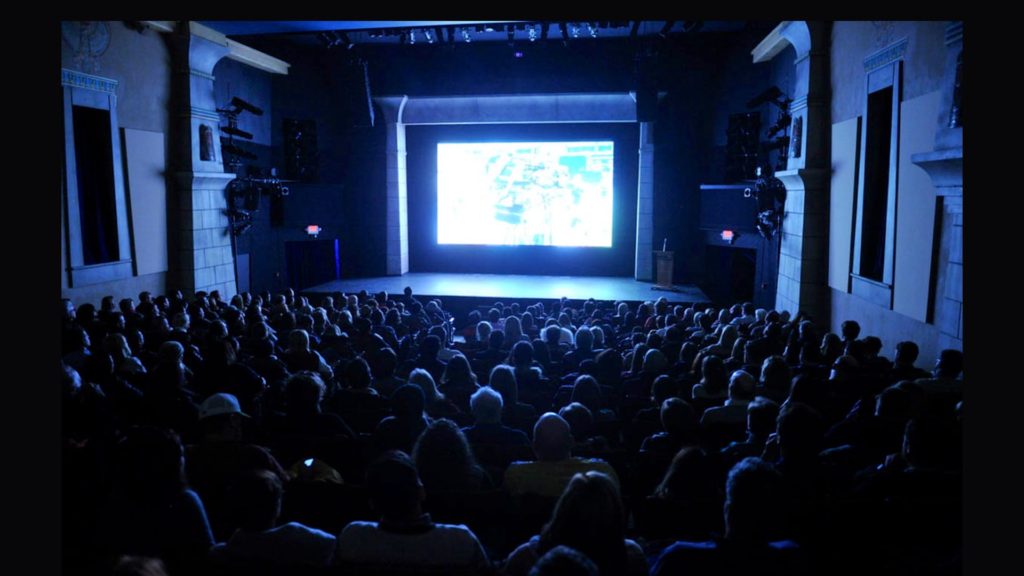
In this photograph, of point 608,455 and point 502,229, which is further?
point 502,229

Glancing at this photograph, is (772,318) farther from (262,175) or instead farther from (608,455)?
(262,175)

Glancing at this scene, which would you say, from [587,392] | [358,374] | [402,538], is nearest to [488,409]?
[587,392]

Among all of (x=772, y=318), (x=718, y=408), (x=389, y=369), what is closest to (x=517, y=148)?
(x=772, y=318)

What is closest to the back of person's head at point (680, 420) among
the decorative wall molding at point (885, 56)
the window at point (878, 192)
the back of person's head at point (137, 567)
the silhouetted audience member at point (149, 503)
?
the silhouetted audience member at point (149, 503)

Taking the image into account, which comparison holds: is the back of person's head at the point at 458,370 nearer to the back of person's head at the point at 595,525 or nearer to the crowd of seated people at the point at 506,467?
the crowd of seated people at the point at 506,467

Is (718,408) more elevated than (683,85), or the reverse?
(683,85)

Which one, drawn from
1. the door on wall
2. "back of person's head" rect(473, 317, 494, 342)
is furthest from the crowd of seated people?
the door on wall

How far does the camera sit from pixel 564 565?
1973 millimetres

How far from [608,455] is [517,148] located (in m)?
15.6

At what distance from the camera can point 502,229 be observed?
766 inches

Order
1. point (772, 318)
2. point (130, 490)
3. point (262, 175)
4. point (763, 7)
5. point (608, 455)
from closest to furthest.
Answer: point (130, 490), point (763, 7), point (608, 455), point (772, 318), point (262, 175)

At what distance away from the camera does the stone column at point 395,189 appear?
19.1 metres

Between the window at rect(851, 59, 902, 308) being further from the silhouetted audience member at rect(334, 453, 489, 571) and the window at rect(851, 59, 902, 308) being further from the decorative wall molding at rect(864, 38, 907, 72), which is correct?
the silhouetted audience member at rect(334, 453, 489, 571)

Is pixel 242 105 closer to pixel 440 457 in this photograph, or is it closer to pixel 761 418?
pixel 440 457
